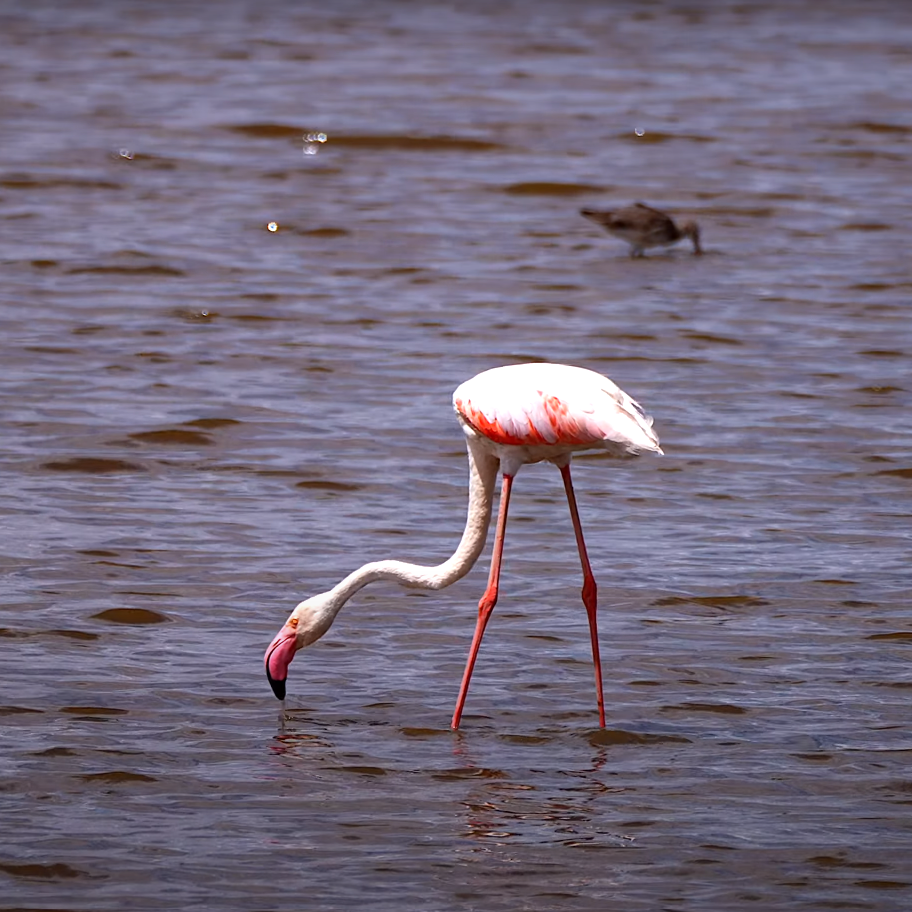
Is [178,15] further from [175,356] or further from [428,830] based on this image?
[428,830]

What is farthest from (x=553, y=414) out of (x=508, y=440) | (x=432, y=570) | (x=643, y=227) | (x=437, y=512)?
(x=643, y=227)

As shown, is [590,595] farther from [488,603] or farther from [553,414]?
[553,414]

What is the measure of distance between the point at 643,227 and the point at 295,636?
32.0ft

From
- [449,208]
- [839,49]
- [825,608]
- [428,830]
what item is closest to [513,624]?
[825,608]

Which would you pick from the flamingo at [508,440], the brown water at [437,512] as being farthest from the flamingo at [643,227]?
the flamingo at [508,440]

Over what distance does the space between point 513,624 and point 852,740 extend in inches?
71.4

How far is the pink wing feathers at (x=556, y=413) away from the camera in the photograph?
7.20 m

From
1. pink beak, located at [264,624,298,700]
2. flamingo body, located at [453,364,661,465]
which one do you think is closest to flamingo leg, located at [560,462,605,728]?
flamingo body, located at [453,364,661,465]

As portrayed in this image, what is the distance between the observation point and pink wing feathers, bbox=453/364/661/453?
7203mm

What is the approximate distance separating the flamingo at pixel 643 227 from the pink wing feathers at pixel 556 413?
9.34 metres

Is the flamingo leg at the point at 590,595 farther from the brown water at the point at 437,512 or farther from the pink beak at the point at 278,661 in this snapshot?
the pink beak at the point at 278,661

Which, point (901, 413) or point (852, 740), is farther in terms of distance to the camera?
point (901, 413)

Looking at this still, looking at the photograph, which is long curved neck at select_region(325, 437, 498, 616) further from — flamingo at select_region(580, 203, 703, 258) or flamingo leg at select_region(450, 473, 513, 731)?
flamingo at select_region(580, 203, 703, 258)

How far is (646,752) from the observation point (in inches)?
281
